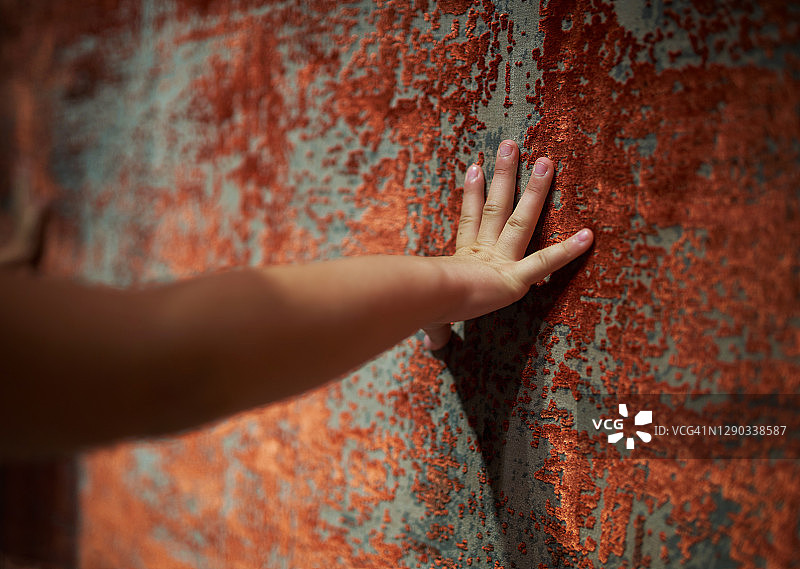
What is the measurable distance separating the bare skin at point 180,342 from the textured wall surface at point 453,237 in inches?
1.5

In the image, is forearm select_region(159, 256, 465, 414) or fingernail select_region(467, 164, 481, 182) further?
fingernail select_region(467, 164, 481, 182)

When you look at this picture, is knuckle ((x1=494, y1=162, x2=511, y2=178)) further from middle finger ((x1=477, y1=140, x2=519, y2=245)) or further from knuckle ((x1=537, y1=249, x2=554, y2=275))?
knuckle ((x1=537, y1=249, x2=554, y2=275))

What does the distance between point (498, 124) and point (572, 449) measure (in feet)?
1.38

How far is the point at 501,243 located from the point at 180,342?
0.39 metres

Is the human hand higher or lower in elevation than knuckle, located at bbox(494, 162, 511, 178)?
→ lower

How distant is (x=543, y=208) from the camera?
0.63 metres

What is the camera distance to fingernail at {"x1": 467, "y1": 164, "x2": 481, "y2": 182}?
659 millimetres

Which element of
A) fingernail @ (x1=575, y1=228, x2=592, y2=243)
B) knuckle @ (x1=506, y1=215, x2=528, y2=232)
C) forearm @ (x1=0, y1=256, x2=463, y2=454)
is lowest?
forearm @ (x1=0, y1=256, x2=463, y2=454)

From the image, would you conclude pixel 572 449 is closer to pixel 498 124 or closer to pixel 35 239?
pixel 498 124

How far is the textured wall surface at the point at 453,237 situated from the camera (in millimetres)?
519

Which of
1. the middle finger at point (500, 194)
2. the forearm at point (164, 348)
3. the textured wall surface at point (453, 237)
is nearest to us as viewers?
the forearm at point (164, 348)

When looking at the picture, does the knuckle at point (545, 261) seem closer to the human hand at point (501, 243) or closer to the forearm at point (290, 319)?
the human hand at point (501, 243)

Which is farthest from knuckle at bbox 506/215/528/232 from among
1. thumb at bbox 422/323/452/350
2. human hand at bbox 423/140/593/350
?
thumb at bbox 422/323/452/350

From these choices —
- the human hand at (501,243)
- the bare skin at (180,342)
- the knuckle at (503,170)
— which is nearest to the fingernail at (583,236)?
the human hand at (501,243)
